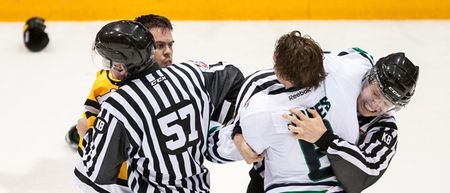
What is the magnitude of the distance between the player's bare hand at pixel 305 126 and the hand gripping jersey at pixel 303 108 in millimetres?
18

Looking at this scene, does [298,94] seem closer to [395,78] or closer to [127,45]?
[395,78]

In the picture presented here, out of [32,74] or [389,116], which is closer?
[389,116]

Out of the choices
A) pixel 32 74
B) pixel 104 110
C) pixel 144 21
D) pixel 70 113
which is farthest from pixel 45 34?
pixel 104 110

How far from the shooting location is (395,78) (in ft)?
5.86

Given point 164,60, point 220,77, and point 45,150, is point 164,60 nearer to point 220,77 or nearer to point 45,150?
point 220,77

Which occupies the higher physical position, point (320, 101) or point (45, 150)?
point (45, 150)

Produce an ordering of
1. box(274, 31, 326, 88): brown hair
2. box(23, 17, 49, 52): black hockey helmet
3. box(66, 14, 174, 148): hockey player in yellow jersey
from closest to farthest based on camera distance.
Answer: box(274, 31, 326, 88): brown hair, box(66, 14, 174, 148): hockey player in yellow jersey, box(23, 17, 49, 52): black hockey helmet

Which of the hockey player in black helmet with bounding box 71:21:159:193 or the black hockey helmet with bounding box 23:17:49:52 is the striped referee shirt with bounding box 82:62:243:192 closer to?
the hockey player in black helmet with bounding box 71:21:159:193

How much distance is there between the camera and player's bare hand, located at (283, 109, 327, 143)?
175 cm

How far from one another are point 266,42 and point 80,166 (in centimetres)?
259

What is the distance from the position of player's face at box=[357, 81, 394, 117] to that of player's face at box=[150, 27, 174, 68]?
68 cm

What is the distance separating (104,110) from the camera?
1.90m

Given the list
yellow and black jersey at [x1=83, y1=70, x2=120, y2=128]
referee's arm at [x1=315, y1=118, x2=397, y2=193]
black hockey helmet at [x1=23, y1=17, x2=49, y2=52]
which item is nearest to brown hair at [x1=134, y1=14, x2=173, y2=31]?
yellow and black jersey at [x1=83, y1=70, x2=120, y2=128]

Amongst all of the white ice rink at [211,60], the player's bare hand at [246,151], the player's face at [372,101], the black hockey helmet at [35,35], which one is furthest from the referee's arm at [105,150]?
the black hockey helmet at [35,35]
